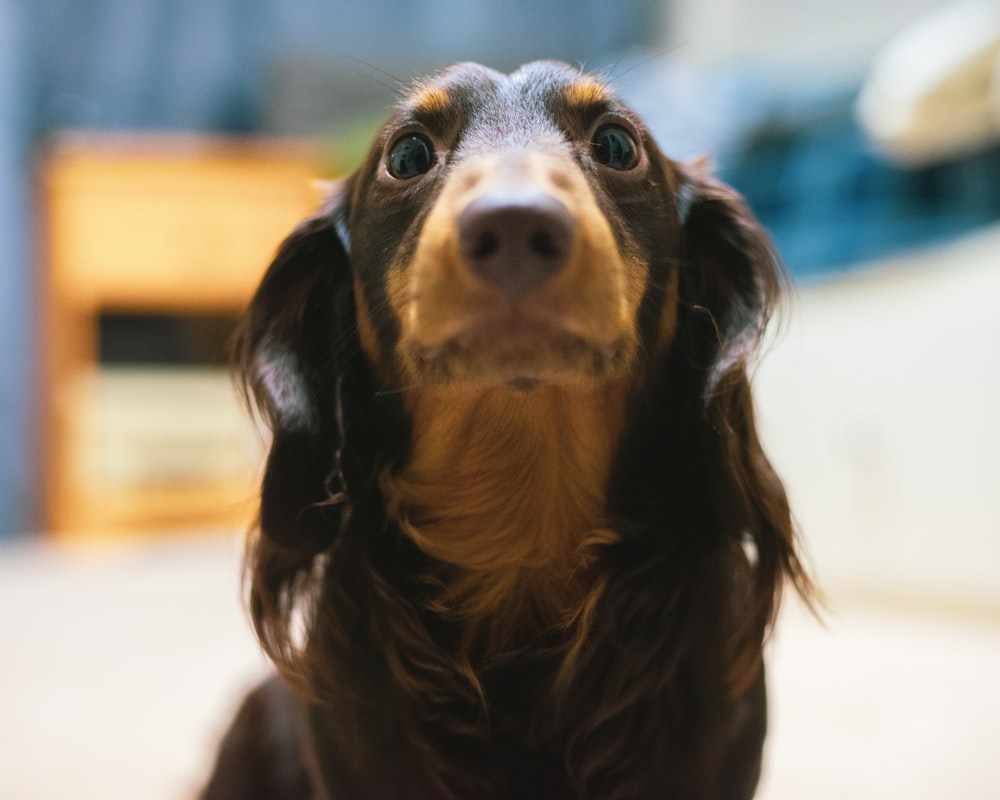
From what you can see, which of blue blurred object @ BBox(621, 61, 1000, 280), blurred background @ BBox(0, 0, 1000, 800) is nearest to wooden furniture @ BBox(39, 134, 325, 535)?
blurred background @ BBox(0, 0, 1000, 800)

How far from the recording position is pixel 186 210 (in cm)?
391

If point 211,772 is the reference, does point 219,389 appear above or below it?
above

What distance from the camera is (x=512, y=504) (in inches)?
38.8

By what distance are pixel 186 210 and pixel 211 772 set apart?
10.5ft

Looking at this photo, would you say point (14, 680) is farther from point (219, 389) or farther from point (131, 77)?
point (131, 77)

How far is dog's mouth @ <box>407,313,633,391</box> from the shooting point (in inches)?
28.2

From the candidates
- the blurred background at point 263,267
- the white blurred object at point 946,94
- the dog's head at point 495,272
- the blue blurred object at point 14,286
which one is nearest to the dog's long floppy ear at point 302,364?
the dog's head at point 495,272

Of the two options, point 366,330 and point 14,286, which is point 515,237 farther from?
point 14,286

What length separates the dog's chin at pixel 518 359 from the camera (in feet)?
2.37

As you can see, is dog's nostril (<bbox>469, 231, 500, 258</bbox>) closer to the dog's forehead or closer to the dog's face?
the dog's face

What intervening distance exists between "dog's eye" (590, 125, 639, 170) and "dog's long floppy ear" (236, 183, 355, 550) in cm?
29

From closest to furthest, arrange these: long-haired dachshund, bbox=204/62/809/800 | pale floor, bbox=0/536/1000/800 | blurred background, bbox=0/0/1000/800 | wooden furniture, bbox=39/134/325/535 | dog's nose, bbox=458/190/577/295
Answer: dog's nose, bbox=458/190/577/295 → long-haired dachshund, bbox=204/62/809/800 → pale floor, bbox=0/536/1000/800 → blurred background, bbox=0/0/1000/800 → wooden furniture, bbox=39/134/325/535

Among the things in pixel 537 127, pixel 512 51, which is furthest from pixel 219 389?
pixel 537 127

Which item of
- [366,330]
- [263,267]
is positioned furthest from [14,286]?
[366,330]
